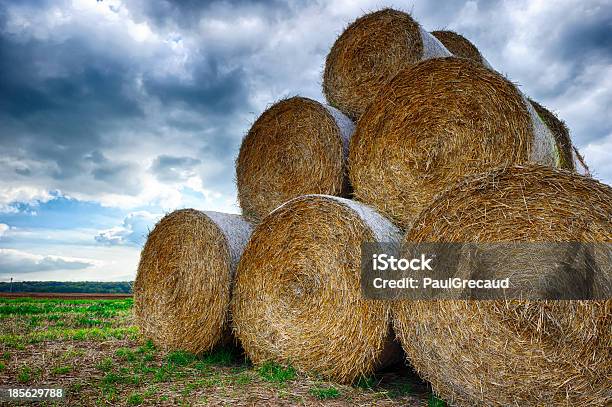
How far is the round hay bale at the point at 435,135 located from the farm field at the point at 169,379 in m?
1.59

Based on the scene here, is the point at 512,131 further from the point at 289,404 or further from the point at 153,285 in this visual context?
the point at 153,285

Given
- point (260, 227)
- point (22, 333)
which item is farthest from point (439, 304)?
point (22, 333)

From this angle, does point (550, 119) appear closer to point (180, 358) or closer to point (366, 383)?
point (366, 383)

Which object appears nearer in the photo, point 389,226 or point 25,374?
point 25,374

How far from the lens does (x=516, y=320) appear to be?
3.64 m

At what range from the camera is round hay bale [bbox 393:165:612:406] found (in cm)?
342

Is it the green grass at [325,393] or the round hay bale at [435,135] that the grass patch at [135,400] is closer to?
the green grass at [325,393]

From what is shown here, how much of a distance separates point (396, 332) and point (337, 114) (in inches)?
103

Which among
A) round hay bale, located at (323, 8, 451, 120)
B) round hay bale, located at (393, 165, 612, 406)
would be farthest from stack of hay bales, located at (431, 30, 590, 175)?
round hay bale, located at (393, 165, 612, 406)

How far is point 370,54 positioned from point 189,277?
10.7ft

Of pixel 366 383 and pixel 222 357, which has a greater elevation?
pixel 222 357

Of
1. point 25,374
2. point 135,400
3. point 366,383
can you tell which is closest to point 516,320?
point 366,383

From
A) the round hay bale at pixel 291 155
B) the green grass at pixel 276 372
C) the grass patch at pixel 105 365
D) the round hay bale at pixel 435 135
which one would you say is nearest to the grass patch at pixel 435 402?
the green grass at pixel 276 372

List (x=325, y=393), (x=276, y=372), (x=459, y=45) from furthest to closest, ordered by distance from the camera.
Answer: (x=459, y=45)
(x=276, y=372)
(x=325, y=393)
